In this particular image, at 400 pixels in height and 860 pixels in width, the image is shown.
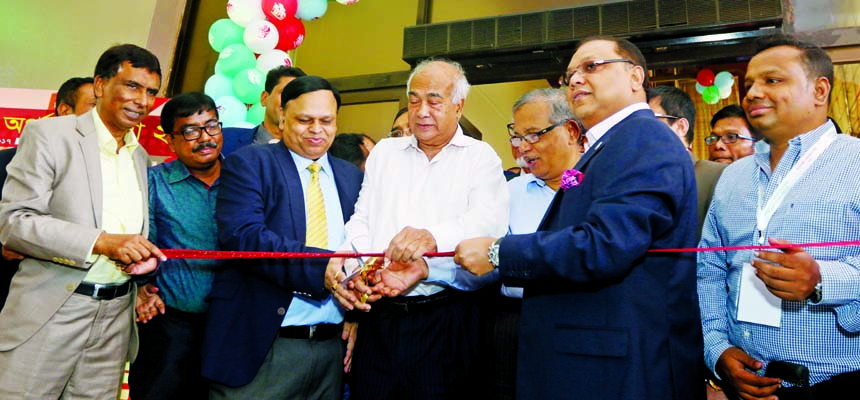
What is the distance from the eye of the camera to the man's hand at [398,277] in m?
1.99

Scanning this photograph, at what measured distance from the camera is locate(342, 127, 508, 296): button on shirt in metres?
2.13

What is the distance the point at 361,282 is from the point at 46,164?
118 centimetres

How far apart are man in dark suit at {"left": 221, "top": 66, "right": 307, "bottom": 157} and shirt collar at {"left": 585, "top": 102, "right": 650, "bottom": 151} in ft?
6.18

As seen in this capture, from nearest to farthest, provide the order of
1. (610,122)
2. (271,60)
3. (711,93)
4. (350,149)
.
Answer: (610,122) → (350,149) → (271,60) → (711,93)

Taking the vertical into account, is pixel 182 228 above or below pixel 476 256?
above

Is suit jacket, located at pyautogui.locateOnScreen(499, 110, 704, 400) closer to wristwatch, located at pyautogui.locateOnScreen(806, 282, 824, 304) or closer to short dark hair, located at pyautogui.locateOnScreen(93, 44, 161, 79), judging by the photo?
wristwatch, located at pyautogui.locateOnScreen(806, 282, 824, 304)

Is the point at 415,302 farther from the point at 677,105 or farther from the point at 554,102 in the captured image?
the point at 677,105

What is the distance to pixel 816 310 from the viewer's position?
1698 mm

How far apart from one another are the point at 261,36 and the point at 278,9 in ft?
0.89

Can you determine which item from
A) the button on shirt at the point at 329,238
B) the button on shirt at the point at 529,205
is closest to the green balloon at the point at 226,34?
the button on shirt at the point at 329,238

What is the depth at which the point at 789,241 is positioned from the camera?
1.74m

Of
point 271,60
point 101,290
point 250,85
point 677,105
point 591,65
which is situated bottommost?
point 101,290

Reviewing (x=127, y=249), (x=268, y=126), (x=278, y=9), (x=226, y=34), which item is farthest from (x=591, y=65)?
(x=226, y=34)

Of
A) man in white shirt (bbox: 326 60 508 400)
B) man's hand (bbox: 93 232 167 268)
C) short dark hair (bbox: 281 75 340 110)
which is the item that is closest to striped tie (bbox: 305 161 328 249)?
man in white shirt (bbox: 326 60 508 400)
